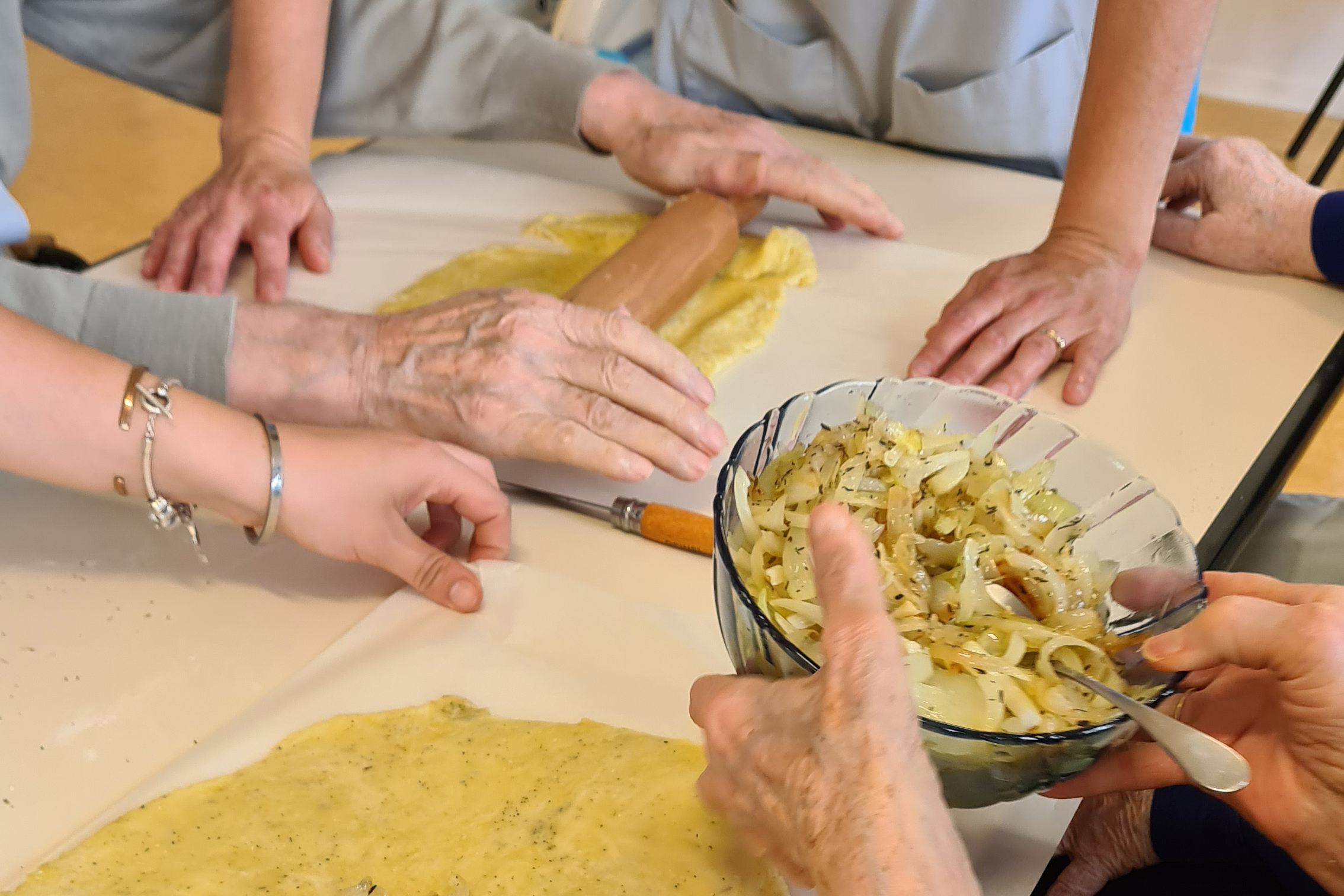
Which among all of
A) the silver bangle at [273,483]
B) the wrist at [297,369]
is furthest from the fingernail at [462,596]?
the wrist at [297,369]

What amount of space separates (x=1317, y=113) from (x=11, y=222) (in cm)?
379

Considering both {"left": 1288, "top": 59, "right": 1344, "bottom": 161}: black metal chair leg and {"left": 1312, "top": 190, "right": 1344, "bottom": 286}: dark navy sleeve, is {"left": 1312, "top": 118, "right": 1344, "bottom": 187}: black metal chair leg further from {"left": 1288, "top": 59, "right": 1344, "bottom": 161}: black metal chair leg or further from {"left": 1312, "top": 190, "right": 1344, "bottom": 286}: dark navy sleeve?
{"left": 1312, "top": 190, "right": 1344, "bottom": 286}: dark navy sleeve

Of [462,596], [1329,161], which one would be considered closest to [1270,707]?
[462,596]

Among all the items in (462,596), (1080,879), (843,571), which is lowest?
(1080,879)

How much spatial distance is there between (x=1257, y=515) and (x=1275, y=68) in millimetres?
3784

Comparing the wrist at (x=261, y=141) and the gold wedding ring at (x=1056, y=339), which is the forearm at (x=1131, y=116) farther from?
the wrist at (x=261, y=141)

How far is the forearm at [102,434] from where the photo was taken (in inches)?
29.9

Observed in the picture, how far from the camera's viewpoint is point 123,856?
0.61 metres

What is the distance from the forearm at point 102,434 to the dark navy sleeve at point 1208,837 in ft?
2.51

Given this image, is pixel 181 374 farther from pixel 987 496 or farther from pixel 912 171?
pixel 912 171

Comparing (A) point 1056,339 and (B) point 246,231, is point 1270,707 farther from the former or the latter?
(B) point 246,231

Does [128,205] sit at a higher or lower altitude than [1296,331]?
lower

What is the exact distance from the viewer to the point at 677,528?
2.87 feet

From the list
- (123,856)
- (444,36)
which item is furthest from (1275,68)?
(123,856)
